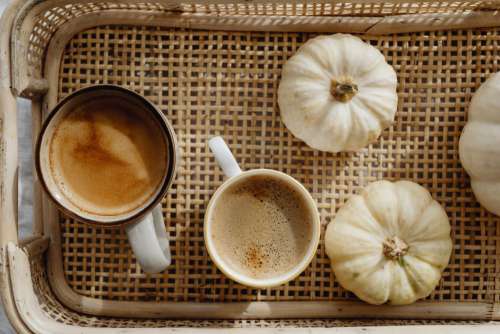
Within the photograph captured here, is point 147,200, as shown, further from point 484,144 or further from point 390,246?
point 484,144

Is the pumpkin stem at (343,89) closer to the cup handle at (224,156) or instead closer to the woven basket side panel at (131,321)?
the cup handle at (224,156)

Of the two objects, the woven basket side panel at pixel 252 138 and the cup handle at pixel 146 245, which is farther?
the woven basket side panel at pixel 252 138

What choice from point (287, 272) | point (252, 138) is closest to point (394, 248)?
point (287, 272)

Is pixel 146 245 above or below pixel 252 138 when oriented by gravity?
below

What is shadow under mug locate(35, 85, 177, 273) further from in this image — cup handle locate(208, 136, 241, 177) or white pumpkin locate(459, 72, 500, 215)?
white pumpkin locate(459, 72, 500, 215)

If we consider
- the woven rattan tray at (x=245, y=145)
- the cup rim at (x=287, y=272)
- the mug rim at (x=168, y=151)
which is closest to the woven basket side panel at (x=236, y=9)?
the woven rattan tray at (x=245, y=145)

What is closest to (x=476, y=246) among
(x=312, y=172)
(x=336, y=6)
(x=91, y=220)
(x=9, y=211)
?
(x=312, y=172)

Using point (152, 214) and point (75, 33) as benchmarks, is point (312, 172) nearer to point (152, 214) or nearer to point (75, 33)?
point (152, 214)
